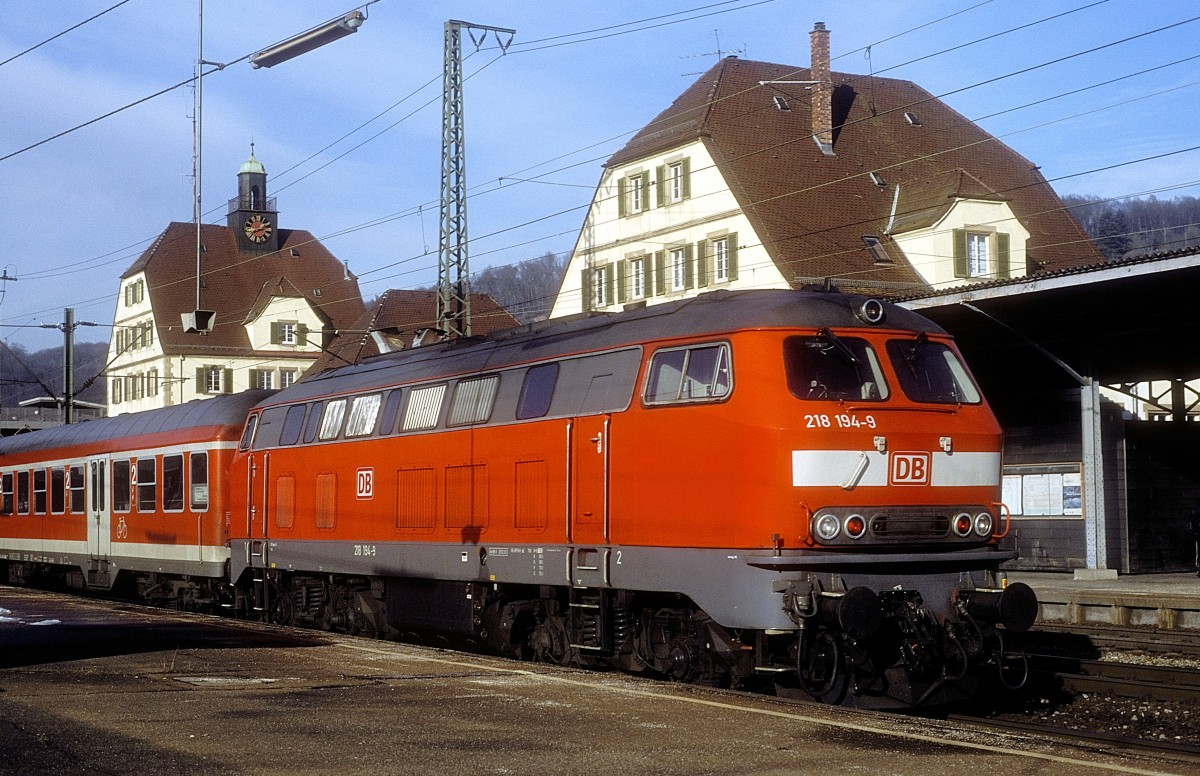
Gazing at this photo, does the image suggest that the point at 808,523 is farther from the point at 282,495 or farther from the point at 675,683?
the point at 282,495

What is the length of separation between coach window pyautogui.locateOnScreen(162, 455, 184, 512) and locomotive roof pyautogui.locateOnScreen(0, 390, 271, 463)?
564 mm

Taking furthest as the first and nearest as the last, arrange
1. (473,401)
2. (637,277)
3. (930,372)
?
(637,277) < (473,401) < (930,372)

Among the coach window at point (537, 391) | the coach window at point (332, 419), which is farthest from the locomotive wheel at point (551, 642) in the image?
the coach window at point (332, 419)

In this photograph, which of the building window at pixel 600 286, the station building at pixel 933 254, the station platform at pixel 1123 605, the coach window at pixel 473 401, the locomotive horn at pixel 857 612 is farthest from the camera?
the building window at pixel 600 286

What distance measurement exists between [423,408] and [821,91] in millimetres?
33946

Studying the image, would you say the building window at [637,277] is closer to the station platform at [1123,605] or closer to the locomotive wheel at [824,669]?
the station platform at [1123,605]

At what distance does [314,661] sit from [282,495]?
737 centimetres

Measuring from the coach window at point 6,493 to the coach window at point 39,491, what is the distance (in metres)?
2.24

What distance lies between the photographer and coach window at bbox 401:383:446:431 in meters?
16.8

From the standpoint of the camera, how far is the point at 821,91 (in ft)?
158

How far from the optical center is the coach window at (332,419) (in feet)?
62.8

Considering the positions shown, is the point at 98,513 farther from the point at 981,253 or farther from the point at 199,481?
the point at 981,253

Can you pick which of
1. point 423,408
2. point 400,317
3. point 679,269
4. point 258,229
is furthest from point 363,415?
point 258,229

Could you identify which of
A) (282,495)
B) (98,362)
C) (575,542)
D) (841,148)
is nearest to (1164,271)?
(575,542)
